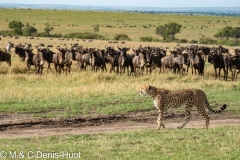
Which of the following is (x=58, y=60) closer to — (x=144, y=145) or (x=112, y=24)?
(x=144, y=145)

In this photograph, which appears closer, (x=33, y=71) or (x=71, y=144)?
(x=71, y=144)

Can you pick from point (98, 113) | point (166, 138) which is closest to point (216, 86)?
point (98, 113)

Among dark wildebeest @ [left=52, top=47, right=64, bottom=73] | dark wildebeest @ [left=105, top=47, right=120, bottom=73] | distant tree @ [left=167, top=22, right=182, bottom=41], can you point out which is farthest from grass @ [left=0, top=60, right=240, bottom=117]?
distant tree @ [left=167, top=22, right=182, bottom=41]

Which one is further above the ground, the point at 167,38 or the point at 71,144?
the point at 71,144

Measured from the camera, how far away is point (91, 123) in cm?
1361

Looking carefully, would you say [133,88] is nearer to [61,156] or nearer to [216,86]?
[216,86]

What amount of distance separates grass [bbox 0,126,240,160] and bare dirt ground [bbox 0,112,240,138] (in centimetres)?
123

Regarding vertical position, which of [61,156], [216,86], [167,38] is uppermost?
[61,156]

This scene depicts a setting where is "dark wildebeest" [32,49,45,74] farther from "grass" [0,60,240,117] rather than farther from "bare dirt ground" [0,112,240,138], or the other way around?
"bare dirt ground" [0,112,240,138]

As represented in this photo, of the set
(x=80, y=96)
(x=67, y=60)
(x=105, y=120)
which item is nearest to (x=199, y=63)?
(x=67, y=60)

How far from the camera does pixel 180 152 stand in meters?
9.23

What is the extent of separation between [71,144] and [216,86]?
1216 centimetres

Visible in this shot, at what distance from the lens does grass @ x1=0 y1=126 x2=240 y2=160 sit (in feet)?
29.7

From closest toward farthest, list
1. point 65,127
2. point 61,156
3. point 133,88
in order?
point 61,156
point 65,127
point 133,88
